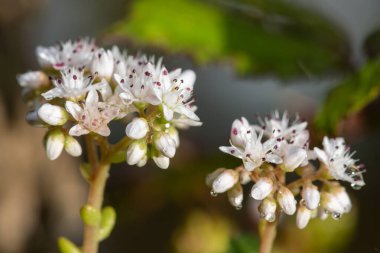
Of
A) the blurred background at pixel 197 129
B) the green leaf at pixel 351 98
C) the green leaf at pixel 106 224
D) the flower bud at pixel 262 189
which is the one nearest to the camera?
the flower bud at pixel 262 189

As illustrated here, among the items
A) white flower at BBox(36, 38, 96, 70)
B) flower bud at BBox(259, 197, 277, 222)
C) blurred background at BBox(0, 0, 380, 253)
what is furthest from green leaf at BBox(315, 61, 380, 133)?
white flower at BBox(36, 38, 96, 70)

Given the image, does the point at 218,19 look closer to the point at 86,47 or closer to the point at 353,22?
the point at 86,47

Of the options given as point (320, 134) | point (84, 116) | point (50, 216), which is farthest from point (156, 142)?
point (50, 216)

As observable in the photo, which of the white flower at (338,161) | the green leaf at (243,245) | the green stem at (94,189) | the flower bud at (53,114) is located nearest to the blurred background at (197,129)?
the green leaf at (243,245)

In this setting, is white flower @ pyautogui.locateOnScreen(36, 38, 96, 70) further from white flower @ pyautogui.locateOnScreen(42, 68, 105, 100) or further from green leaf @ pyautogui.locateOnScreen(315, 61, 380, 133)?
green leaf @ pyautogui.locateOnScreen(315, 61, 380, 133)

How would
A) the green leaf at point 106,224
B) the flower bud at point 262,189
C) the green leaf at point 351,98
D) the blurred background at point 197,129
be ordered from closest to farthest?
the flower bud at point 262,189 → the green leaf at point 106,224 → the green leaf at point 351,98 → the blurred background at point 197,129

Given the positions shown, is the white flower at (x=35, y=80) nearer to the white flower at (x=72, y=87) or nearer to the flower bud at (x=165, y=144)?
the white flower at (x=72, y=87)
